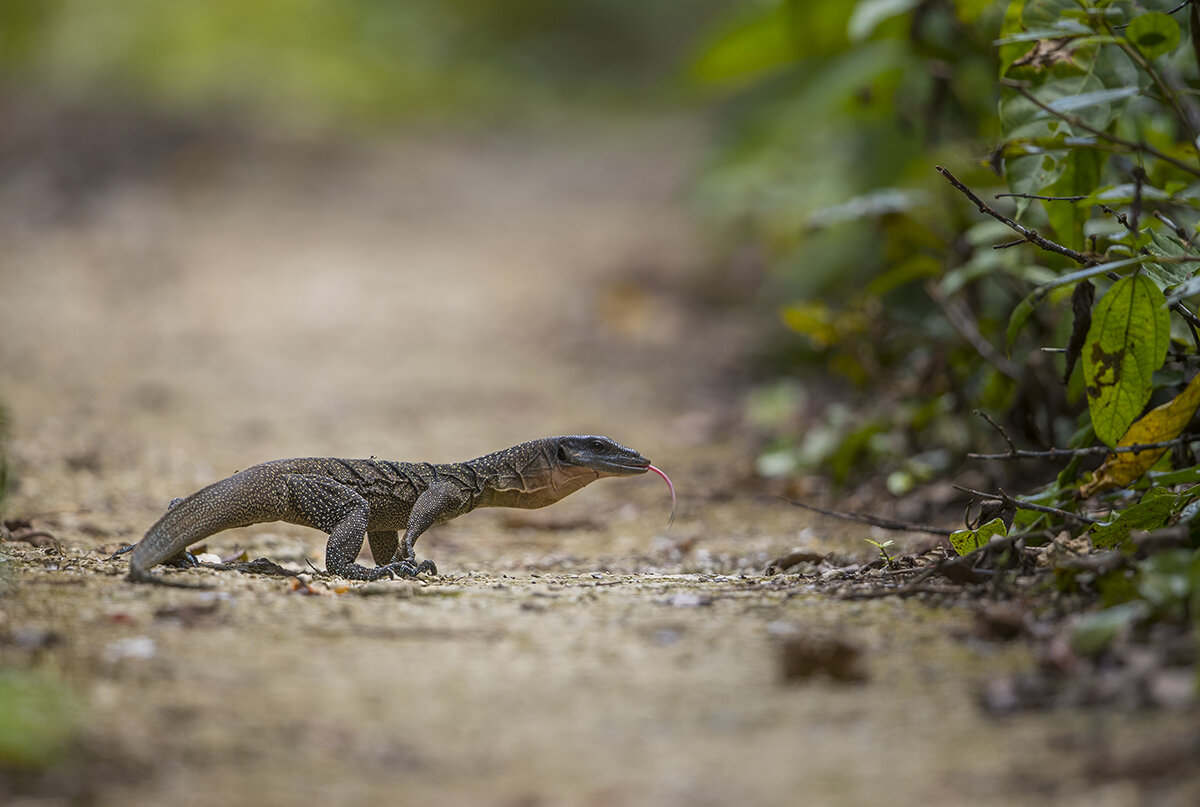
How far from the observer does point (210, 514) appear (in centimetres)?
368

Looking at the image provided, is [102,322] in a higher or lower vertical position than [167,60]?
lower

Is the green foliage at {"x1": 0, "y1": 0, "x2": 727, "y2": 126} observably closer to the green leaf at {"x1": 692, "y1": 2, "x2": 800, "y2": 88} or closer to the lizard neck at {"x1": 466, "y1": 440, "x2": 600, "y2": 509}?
the green leaf at {"x1": 692, "y1": 2, "x2": 800, "y2": 88}

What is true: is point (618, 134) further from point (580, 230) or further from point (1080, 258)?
point (1080, 258)

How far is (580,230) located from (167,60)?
6.62 metres

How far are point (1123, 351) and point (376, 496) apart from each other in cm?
255

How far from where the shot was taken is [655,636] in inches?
113

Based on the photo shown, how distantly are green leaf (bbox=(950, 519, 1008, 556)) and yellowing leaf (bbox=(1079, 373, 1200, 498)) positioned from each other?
10.7 inches

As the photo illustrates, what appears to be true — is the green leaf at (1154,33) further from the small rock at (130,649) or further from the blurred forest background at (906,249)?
the small rock at (130,649)

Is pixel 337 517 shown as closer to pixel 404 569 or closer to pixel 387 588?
pixel 404 569

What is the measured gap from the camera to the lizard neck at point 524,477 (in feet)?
14.6

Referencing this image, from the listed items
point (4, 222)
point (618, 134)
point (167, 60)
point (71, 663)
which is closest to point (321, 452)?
point (71, 663)

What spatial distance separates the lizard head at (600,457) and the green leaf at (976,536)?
124cm

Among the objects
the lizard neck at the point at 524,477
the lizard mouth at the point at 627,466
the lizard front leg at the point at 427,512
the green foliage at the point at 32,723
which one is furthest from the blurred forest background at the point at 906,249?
the green foliage at the point at 32,723

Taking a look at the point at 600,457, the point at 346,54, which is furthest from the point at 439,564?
the point at 346,54
